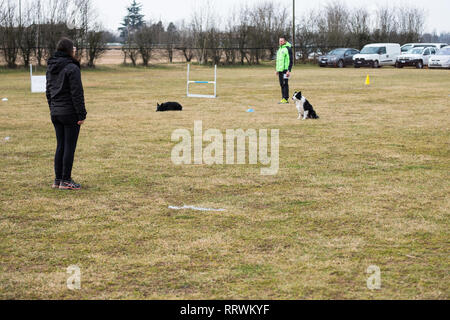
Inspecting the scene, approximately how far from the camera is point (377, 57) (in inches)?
1618

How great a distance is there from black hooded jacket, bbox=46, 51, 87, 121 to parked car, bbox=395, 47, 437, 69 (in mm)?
37483

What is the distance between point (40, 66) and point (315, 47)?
1031 inches

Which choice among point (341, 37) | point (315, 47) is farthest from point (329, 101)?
point (341, 37)

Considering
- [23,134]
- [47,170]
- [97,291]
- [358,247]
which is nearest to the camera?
[97,291]

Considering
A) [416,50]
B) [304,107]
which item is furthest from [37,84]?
[416,50]

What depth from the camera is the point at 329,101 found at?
17.9m

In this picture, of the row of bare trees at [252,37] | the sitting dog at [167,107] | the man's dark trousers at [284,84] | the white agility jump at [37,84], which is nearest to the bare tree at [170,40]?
the row of bare trees at [252,37]

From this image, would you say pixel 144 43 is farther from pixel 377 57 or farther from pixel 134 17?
pixel 134 17

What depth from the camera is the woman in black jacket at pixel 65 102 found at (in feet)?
22.0

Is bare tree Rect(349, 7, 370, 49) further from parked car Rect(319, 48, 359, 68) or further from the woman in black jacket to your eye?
the woman in black jacket

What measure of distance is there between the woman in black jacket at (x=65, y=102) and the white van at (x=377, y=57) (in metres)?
37.2

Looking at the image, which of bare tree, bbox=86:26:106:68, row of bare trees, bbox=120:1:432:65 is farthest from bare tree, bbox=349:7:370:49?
bare tree, bbox=86:26:106:68

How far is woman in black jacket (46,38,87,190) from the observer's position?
6.71m

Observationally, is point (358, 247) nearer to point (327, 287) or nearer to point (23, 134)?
point (327, 287)
